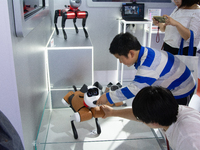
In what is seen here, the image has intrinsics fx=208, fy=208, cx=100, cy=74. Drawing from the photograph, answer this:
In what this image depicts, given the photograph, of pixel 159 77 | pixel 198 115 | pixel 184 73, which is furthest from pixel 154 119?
pixel 184 73

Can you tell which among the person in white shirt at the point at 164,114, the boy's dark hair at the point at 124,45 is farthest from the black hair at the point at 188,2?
the person in white shirt at the point at 164,114

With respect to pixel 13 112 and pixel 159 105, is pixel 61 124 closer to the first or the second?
pixel 13 112

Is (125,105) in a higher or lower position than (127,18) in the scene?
lower

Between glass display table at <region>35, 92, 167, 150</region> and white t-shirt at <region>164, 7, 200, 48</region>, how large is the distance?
0.79 metres

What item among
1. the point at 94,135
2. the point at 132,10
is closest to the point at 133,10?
the point at 132,10

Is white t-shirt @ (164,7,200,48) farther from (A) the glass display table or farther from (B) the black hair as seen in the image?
(A) the glass display table

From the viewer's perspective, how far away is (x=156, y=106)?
2.20 ft

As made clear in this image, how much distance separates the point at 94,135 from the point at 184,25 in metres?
1.04

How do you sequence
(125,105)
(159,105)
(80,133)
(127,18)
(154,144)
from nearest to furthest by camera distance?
1. (159,105)
2. (154,144)
3. (80,133)
4. (125,105)
5. (127,18)

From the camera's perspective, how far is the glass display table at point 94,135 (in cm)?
85

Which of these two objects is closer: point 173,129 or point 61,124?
point 173,129

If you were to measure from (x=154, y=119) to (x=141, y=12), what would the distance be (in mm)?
1982

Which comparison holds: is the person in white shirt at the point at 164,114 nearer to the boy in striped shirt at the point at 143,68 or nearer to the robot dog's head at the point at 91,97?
the boy in striped shirt at the point at 143,68

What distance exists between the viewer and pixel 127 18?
2.38m
